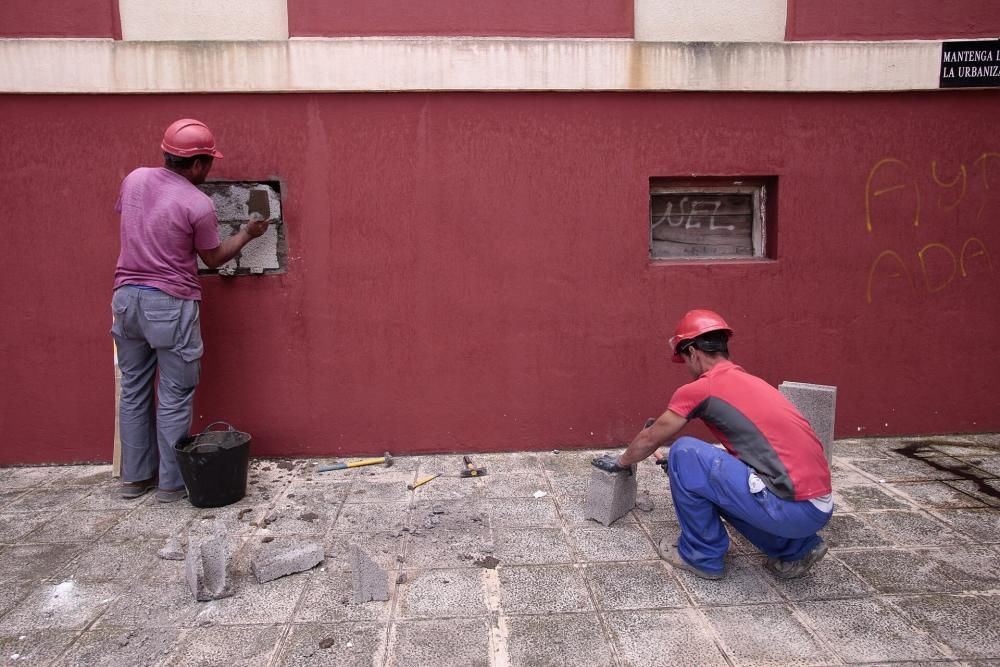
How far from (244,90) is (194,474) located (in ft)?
8.57

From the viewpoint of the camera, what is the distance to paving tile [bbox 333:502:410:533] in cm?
371

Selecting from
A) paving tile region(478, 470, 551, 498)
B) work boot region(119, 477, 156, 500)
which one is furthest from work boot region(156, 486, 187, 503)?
paving tile region(478, 470, 551, 498)

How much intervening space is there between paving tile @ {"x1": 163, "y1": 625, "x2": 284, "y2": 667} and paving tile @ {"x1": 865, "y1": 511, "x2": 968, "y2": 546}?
3182 millimetres

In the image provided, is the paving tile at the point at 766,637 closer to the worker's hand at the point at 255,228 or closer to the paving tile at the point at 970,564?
the paving tile at the point at 970,564

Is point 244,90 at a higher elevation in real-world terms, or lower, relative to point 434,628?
higher

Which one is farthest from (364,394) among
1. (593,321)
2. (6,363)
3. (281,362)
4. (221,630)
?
(6,363)

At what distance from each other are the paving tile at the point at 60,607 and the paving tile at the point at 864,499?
402cm

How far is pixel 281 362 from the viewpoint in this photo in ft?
15.5

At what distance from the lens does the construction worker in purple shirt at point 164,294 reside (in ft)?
13.1

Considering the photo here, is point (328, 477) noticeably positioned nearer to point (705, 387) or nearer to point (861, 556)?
point (705, 387)

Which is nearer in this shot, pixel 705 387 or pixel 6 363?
pixel 705 387

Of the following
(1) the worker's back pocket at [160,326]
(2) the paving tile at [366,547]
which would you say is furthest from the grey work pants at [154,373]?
(2) the paving tile at [366,547]

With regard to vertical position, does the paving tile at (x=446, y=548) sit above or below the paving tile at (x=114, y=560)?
below

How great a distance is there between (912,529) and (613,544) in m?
1.70
